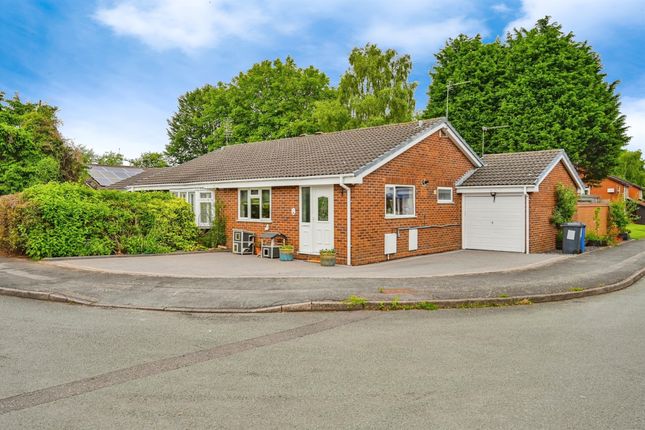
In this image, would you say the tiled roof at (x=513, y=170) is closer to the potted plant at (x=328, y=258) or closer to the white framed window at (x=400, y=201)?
the white framed window at (x=400, y=201)

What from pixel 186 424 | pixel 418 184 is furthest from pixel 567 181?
pixel 186 424

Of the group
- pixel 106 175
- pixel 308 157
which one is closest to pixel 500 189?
pixel 308 157

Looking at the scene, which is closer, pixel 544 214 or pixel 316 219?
pixel 316 219

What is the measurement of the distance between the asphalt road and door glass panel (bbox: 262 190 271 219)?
884 centimetres

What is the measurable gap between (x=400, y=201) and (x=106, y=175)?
3048 cm

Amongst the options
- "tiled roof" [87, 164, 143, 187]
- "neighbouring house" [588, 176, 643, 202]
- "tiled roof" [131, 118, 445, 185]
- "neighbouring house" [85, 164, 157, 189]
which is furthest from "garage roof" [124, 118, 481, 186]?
"neighbouring house" [588, 176, 643, 202]

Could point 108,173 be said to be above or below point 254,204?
above

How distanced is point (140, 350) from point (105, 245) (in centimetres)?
1059

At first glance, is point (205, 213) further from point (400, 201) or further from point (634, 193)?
point (634, 193)

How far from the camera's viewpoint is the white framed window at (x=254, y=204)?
1695 centimetres

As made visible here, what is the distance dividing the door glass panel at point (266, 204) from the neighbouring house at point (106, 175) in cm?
2143

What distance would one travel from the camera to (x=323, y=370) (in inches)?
210

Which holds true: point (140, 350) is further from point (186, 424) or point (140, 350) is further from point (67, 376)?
point (186, 424)

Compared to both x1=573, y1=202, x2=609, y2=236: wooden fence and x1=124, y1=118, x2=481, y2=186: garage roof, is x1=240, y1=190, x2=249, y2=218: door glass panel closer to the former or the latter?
x1=124, y1=118, x2=481, y2=186: garage roof
